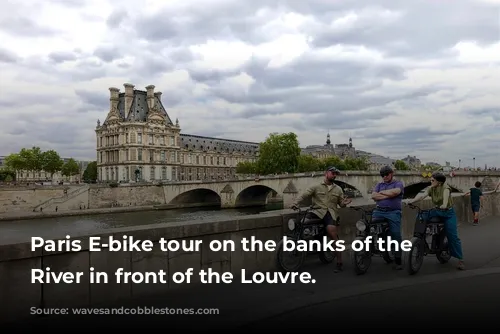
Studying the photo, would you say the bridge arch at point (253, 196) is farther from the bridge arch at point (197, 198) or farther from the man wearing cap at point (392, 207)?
the man wearing cap at point (392, 207)

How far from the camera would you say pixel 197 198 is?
254 ft

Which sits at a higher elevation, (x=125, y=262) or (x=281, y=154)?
(x=281, y=154)

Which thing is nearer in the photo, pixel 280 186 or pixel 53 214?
pixel 53 214

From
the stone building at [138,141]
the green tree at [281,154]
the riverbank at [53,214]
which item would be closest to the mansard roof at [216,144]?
the stone building at [138,141]

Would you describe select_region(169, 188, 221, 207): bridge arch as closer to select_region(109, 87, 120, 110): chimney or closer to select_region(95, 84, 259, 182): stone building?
select_region(95, 84, 259, 182): stone building

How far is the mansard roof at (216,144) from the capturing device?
116 metres

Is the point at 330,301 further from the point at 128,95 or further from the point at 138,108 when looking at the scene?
the point at 128,95

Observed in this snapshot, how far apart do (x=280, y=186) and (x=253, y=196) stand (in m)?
14.1

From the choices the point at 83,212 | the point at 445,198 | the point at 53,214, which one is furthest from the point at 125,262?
the point at 83,212

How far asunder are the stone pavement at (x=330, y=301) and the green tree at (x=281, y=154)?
74.6 metres

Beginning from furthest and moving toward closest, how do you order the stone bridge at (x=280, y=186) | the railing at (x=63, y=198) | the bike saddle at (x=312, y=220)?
the railing at (x=63, y=198) < the stone bridge at (x=280, y=186) < the bike saddle at (x=312, y=220)

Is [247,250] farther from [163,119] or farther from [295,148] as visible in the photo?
[163,119]

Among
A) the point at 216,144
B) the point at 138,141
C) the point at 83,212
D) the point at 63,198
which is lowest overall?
the point at 83,212

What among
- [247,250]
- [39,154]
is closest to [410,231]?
[247,250]
